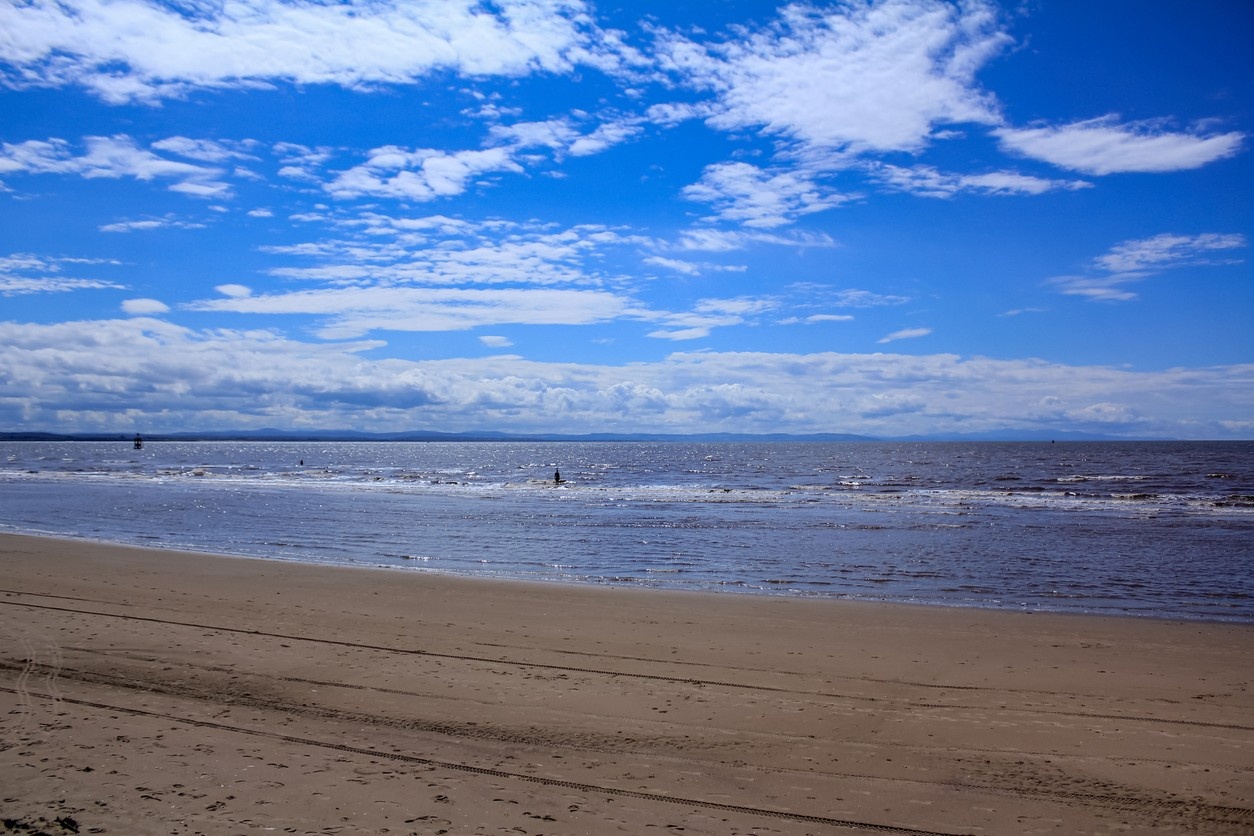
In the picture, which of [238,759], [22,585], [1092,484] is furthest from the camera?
[1092,484]

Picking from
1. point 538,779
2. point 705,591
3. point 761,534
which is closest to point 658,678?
point 538,779

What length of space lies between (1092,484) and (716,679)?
171 ft

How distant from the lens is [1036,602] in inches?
573

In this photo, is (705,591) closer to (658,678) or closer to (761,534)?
(658,678)

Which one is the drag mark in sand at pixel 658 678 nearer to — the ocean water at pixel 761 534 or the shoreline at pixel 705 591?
the shoreline at pixel 705 591

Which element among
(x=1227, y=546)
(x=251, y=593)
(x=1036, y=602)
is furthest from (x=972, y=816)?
(x=1227, y=546)

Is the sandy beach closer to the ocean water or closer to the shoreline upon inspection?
the shoreline

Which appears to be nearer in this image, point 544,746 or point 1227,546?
point 544,746

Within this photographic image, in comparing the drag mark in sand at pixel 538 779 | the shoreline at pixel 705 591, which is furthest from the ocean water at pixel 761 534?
the drag mark in sand at pixel 538 779

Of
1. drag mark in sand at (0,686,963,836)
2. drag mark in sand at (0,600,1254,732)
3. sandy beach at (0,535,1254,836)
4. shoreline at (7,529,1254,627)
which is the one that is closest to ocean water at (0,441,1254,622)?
shoreline at (7,529,1254,627)

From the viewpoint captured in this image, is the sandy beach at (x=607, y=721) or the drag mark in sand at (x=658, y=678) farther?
the drag mark in sand at (x=658, y=678)

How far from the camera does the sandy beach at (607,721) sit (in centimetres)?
536

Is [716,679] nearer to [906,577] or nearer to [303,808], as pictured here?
[303,808]

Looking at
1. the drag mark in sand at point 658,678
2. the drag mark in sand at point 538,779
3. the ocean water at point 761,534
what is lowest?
the ocean water at point 761,534
